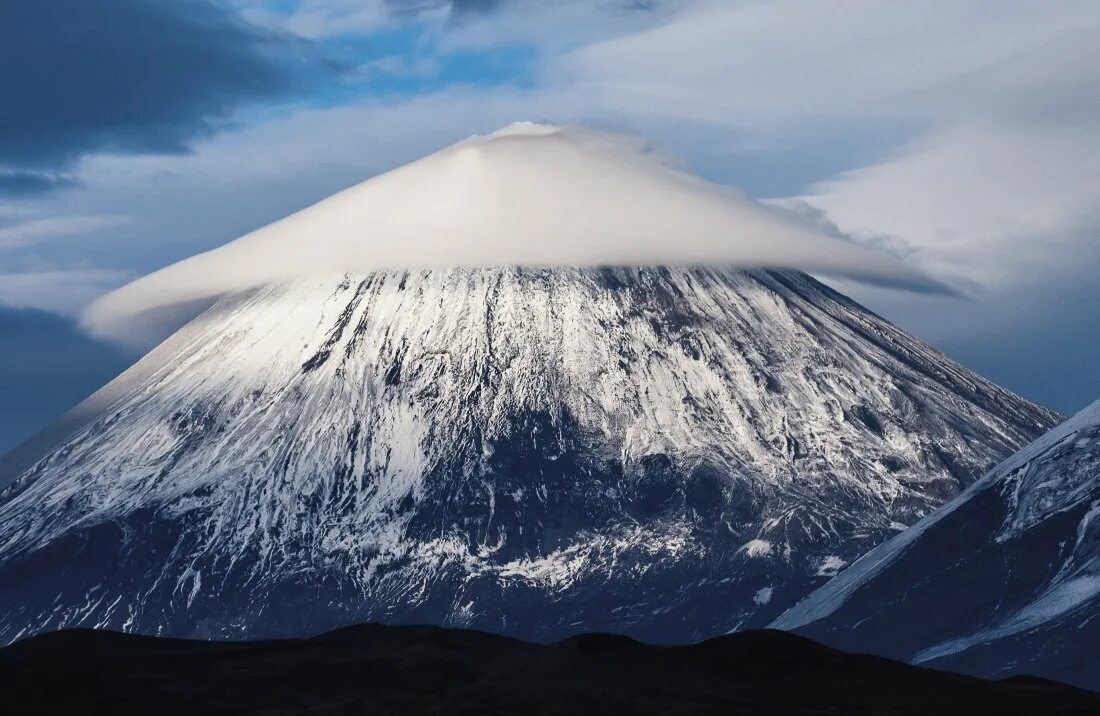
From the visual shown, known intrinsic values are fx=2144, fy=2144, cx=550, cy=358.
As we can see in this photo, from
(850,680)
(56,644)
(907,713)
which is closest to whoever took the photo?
(907,713)

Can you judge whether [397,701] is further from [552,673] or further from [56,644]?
[56,644]

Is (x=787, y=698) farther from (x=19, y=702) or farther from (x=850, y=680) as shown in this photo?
(x=19, y=702)

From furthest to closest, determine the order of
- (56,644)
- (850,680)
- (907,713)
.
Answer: (56,644), (850,680), (907,713)

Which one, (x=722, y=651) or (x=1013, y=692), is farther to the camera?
(x=722, y=651)

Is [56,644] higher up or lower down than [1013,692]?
higher up

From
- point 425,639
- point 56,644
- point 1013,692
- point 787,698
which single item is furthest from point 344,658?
point 1013,692

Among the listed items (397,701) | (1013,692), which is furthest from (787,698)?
(397,701)
